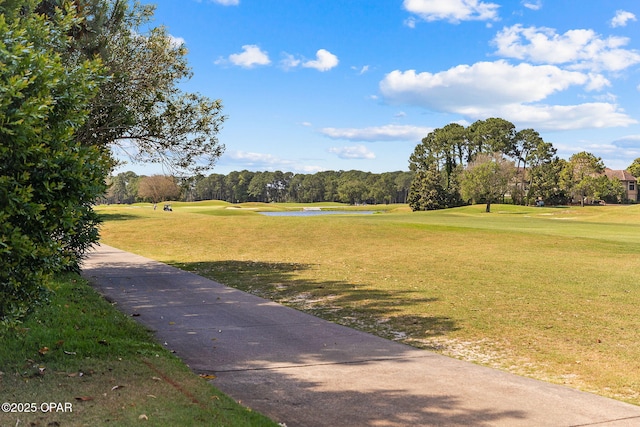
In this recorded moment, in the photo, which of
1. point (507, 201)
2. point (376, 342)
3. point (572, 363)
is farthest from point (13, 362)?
point (507, 201)

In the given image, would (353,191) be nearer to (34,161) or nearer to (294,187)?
(294,187)

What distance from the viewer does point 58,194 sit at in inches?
209

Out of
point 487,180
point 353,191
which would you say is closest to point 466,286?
point 487,180

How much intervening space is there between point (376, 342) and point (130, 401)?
424 centimetres

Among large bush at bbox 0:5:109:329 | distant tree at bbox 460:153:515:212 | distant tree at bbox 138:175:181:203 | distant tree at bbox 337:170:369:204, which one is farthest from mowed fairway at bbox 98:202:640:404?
distant tree at bbox 337:170:369:204

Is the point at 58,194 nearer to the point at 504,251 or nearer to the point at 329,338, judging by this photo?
the point at 329,338

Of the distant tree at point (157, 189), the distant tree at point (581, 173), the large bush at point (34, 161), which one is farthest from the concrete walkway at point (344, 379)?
the distant tree at point (157, 189)

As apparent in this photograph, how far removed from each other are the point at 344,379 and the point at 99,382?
2.80 metres

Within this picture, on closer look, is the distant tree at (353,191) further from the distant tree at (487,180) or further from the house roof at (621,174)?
the distant tree at (487,180)

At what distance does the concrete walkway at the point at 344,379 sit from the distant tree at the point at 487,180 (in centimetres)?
7740

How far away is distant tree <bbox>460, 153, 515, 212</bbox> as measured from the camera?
84500mm

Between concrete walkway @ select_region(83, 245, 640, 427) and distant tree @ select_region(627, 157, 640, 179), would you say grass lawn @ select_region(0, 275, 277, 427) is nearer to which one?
concrete walkway @ select_region(83, 245, 640, 427)

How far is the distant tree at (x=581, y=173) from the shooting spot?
100000mm

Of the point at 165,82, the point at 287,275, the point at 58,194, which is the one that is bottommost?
the point at 287,275
